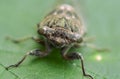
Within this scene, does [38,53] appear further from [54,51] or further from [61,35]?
[61,35]

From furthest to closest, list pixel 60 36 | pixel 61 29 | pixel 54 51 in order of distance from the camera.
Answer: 1. pixel 54 51
2. pixel 61 29
3. pixel 60 36

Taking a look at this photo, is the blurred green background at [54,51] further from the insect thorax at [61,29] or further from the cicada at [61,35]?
the insect thorax at [61,29]

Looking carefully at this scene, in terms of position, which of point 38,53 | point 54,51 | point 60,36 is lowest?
point 54,51

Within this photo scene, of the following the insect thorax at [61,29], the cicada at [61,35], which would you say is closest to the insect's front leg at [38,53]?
the cicada at [61,35]

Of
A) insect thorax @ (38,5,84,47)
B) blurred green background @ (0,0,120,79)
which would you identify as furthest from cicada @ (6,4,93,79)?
blurred green background @ (0,0,120,79)

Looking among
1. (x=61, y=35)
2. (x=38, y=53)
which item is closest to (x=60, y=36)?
(x=61, y=35)

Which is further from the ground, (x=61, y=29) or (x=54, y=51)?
(x=61, y=29)

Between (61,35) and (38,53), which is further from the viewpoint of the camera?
(38,53)
